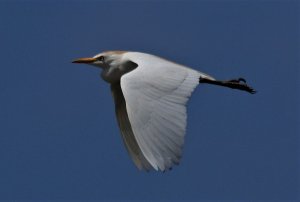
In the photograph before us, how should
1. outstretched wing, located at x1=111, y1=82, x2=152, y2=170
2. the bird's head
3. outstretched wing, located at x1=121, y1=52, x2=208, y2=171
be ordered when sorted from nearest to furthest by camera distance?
1. outstretched wing, located at x1=121, y1=52, x2=208, y2=171
2. outstretched wing, located at x1=111, y1=82, x2=152, y2=170
3. the bird's head

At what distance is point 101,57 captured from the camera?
8828 millimetres

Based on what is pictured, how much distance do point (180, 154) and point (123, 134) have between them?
205cm

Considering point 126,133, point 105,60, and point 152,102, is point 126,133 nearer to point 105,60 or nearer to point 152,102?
point 105,60

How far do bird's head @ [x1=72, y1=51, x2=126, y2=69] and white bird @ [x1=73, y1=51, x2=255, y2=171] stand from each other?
11 mm

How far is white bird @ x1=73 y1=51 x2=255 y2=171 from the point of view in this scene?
6477mm

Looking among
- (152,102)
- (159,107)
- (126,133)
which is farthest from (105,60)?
(159,107)

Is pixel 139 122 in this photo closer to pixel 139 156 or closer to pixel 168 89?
pixel 168 89

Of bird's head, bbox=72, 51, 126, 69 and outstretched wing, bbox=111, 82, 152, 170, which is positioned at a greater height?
bird's head, bbox=72, 51, 126, 69

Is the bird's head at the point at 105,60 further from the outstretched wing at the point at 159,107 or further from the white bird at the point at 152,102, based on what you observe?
the outstretched wing at the point at 159,107

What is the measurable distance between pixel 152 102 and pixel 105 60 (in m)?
1.98

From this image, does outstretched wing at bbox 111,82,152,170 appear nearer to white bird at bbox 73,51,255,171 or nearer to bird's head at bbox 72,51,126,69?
white bird at bbox 73,51,255,171

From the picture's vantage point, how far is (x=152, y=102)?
22.7 feet

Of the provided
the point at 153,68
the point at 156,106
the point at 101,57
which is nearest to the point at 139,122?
the point at 156,106

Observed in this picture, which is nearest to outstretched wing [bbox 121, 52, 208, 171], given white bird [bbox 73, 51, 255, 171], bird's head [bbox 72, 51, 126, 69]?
white bird [bbox 73, 51, 255, 171]
